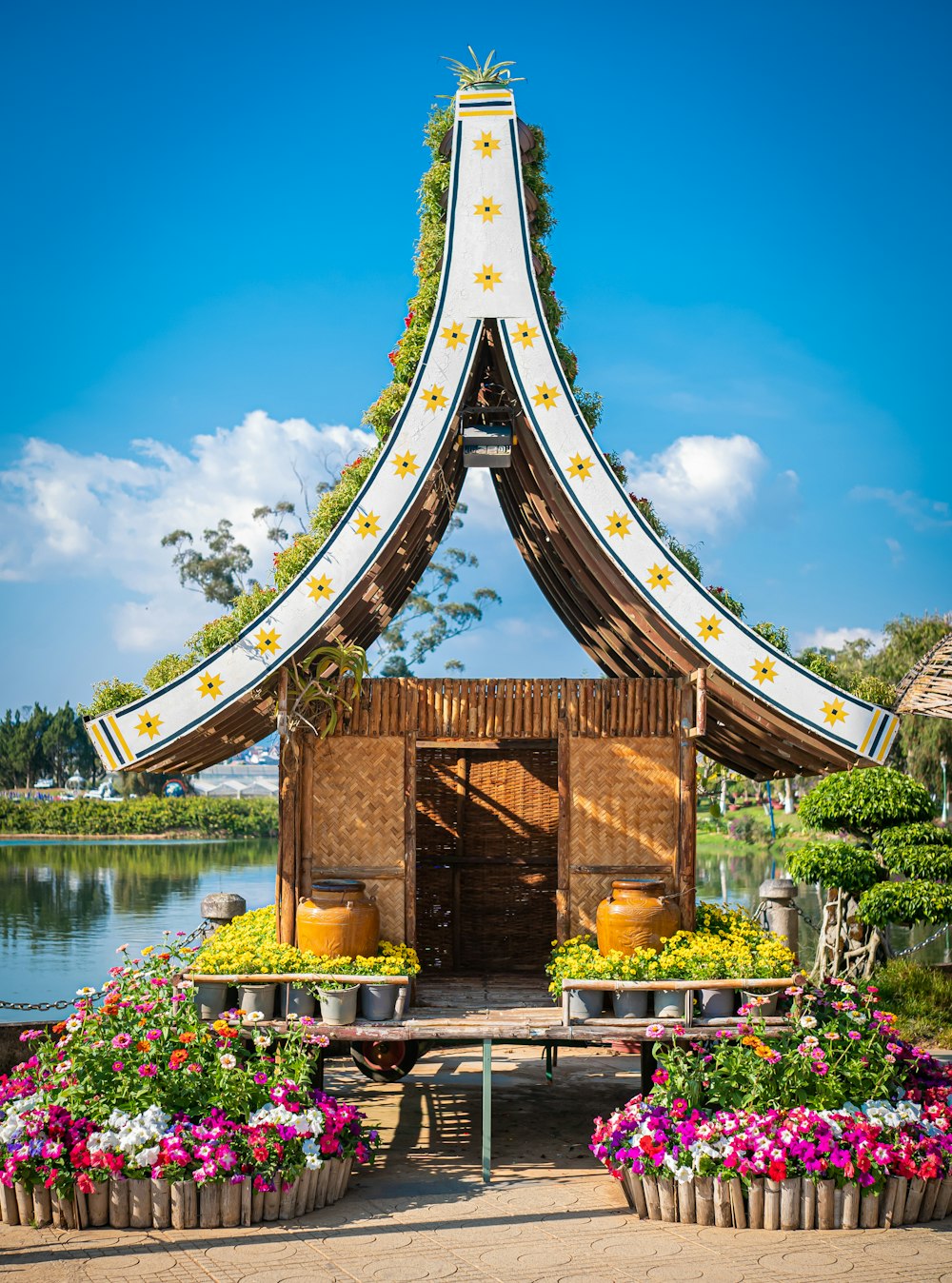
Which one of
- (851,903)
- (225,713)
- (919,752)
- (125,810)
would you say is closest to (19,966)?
(851,903)

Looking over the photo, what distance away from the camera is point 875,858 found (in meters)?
13.9

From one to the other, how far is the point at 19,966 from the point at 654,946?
52.5 feet

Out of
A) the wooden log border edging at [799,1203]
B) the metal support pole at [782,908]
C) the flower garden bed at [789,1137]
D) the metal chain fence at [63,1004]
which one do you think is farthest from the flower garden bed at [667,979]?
the metal support pole at [782,908]

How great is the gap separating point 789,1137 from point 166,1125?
3342 millimetres

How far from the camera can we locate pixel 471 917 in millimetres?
11398

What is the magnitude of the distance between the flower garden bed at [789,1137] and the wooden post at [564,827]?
1.28 meters

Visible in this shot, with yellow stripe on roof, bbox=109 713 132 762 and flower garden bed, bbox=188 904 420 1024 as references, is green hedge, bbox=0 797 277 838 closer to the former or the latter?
flower garden bed, bbox=188 904 420 1024

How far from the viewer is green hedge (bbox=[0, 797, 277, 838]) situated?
4328cm

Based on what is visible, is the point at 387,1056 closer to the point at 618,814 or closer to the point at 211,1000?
the point at 211,1000

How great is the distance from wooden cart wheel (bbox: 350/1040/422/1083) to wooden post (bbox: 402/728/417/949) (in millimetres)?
1771

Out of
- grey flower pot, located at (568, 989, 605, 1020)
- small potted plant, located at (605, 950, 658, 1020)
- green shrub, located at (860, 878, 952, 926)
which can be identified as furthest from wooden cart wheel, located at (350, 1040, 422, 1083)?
green shrub, located at (860, 878, 952, 926)

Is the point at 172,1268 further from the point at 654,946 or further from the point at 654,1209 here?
the point at 654,946

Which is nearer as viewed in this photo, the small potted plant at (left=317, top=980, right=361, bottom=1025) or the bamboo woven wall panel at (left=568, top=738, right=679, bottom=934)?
the small potted plant at (left=317, top=980, right=361, bottom=1025)

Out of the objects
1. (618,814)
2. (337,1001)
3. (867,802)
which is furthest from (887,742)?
(867,802)
